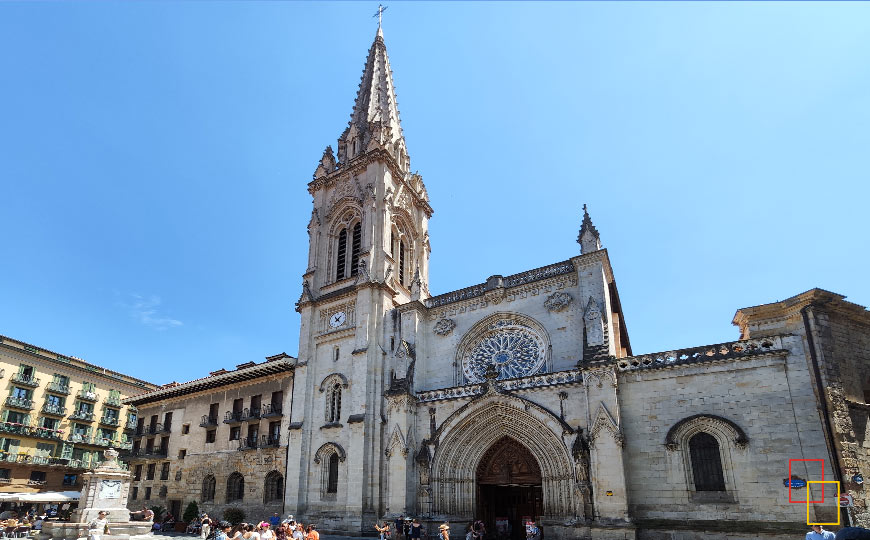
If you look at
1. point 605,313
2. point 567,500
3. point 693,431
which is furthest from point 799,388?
point 567,500

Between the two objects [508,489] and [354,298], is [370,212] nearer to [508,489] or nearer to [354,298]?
[354,298]

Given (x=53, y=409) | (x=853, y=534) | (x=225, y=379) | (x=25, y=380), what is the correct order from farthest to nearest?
(x=53, y=409) → (x=25, y=380) → (x=225, y=379) → (x=853, y=534)

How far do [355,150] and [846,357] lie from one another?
991 inches

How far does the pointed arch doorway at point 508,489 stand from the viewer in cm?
2083

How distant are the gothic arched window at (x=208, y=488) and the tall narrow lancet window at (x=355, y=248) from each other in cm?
1306

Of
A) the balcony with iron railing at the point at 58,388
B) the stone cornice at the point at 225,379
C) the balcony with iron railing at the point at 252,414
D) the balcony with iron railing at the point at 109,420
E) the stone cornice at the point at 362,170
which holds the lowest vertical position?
→ the balcony with iron railing at the point at 252,414

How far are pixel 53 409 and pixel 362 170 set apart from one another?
90.8ft

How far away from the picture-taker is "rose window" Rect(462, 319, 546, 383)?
74.4ft

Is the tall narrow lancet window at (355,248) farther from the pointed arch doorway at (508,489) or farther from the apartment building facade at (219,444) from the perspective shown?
the pointed arch doorway at (508,489)

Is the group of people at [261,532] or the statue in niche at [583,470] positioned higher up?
the statue in niche at [583,470]

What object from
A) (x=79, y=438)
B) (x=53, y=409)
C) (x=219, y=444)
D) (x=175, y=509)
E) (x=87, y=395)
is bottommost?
(x=175, y=509)

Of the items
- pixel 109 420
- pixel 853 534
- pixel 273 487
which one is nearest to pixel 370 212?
pixel 273 487

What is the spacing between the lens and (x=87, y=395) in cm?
4003

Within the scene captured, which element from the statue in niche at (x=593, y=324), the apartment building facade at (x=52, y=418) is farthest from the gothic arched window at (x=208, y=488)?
the statue in niche at (x=593, y=324)
